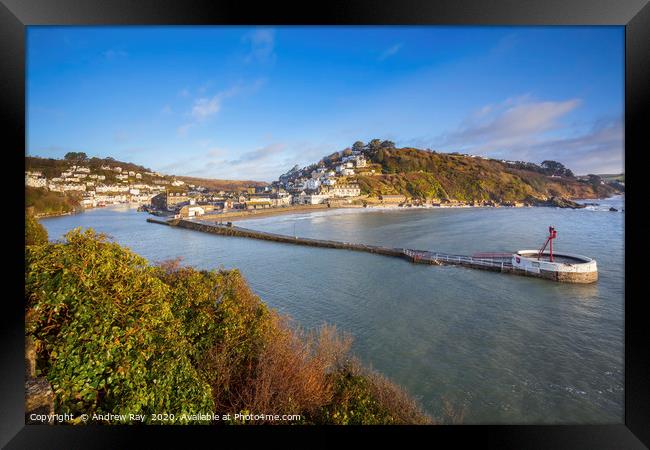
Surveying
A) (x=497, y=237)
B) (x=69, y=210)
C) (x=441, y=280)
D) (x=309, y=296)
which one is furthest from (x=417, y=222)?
(x=69, y=210)

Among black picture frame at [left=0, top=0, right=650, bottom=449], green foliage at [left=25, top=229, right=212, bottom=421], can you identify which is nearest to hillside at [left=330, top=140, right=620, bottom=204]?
black picture frame at [left=0, top=0, right=650, bottom=449]

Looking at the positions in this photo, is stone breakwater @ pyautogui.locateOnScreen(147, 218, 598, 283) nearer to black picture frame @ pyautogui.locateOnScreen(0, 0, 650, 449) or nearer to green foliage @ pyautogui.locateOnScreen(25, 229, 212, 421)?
black picture frame @ pyautogui.locateOnScreen(0, 0, 650, 449)

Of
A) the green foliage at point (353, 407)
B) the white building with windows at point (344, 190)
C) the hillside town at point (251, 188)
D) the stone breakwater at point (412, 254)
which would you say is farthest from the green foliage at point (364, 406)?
the white building with windows at point (344, 190)

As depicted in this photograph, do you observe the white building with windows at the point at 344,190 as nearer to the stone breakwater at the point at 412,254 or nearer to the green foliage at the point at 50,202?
the stone breakwater at the point at 412,254

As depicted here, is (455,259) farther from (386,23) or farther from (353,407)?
(386,23)

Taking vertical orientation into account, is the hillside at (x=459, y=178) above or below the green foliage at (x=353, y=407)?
above

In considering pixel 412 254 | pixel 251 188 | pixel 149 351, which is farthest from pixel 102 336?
pixel 251 188
